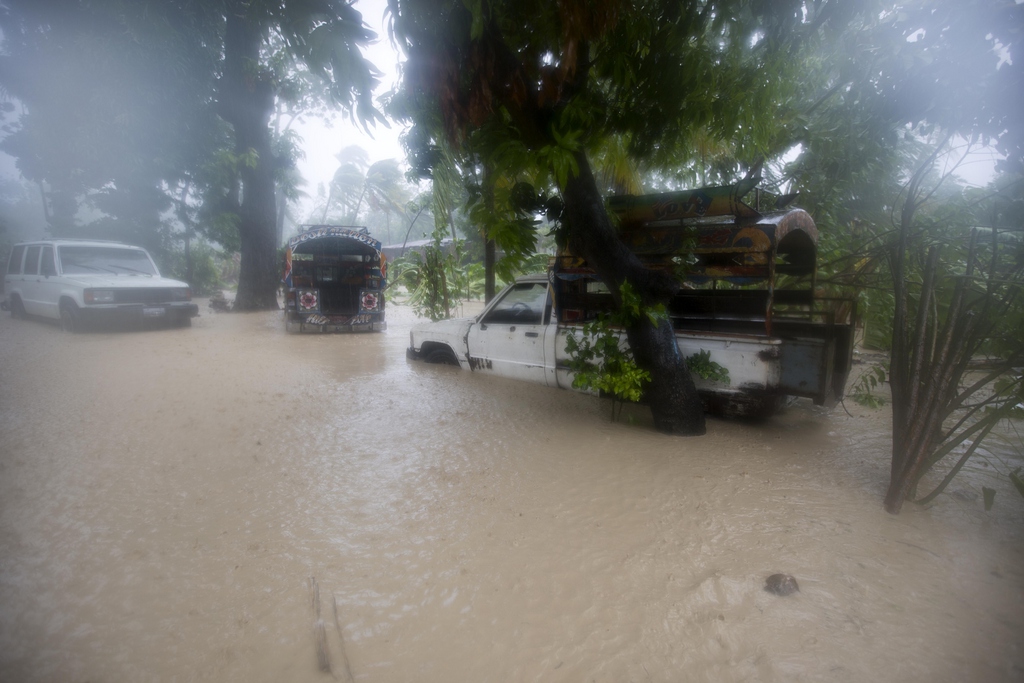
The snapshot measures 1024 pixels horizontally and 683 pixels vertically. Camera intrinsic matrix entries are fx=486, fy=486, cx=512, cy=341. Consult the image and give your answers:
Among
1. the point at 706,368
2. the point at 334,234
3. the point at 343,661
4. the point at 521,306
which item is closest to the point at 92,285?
the point at 334,234

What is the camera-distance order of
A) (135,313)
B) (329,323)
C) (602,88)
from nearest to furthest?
(602,88)
(135,313)
(329,323)

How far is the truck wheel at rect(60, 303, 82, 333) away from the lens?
9.37 m

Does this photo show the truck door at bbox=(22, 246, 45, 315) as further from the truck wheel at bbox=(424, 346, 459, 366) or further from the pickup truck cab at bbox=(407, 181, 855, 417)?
the pickup truck cab at bbox=(407, 181, 855, 417)

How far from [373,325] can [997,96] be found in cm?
1082

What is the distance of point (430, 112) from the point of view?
4504 millimetres

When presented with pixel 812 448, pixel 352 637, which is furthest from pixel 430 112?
pixel 812 448

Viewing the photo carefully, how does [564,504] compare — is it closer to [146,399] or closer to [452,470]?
[452,470]

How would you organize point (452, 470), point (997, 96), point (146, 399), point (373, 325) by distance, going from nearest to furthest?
point (997, 96) → point (452, 470) → point (146, 399) → point (373, 325)

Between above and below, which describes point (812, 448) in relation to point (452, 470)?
above

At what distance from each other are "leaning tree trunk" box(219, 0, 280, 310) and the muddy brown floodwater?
10591 millimetres

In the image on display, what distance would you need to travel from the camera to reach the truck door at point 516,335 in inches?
217

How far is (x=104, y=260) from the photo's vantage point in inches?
392

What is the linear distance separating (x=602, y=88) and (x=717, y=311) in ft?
8.84

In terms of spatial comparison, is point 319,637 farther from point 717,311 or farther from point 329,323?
point 329,323
